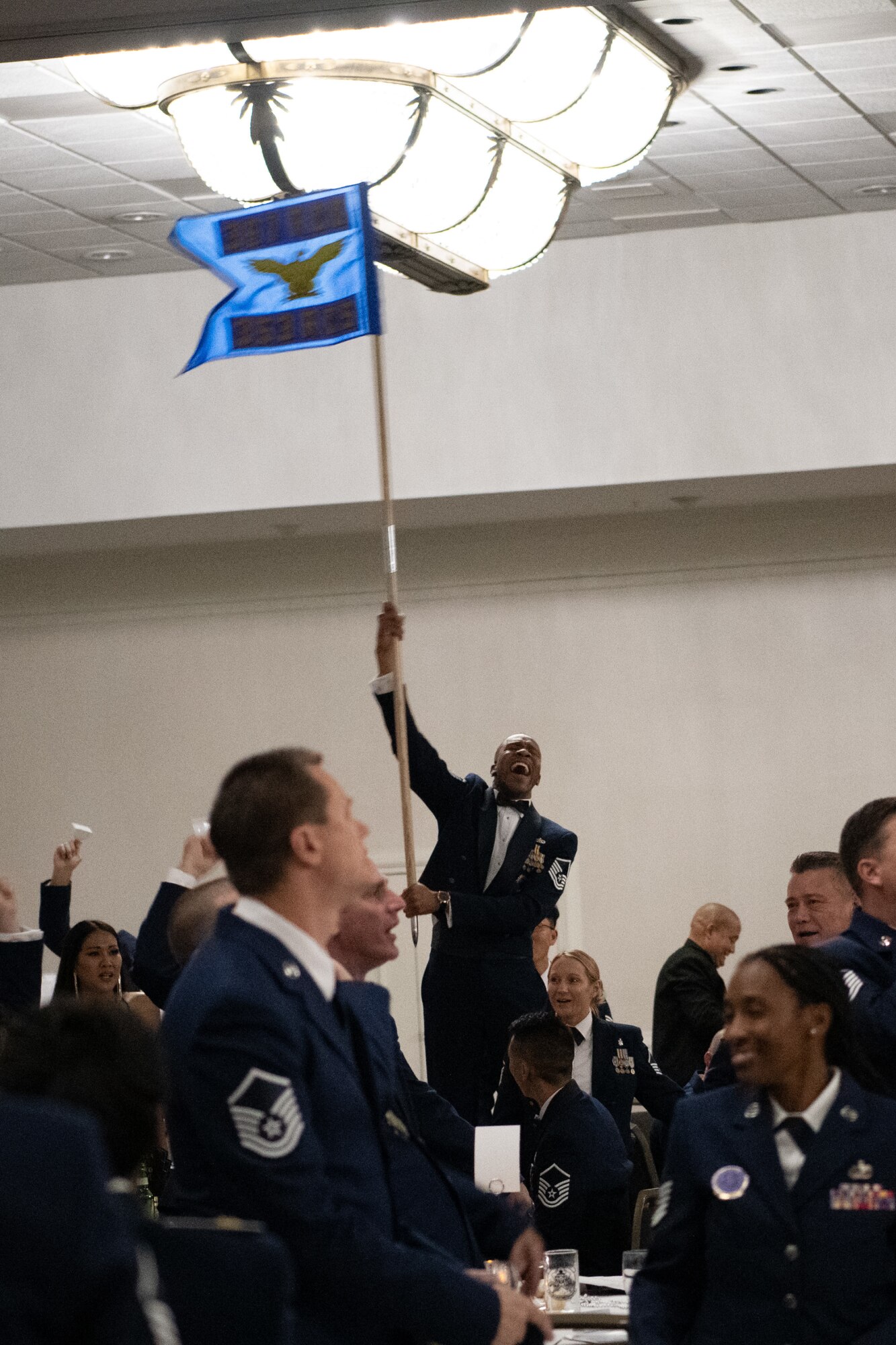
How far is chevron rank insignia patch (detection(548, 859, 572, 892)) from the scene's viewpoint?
614 cm

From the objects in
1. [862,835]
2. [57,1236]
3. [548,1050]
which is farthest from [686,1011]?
[57,1236]

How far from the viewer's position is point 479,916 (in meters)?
6.01

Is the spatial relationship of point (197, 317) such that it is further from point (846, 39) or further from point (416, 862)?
point (846, 39)

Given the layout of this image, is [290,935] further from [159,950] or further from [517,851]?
[517,851]

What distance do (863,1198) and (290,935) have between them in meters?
0.93

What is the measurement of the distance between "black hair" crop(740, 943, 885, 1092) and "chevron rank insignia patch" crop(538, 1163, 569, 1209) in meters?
2.05

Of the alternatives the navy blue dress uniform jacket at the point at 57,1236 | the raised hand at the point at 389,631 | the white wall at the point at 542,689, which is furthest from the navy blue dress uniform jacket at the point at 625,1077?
the navy blue dress uniform jacket at the point at 57,1236

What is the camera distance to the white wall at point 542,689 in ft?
30.9

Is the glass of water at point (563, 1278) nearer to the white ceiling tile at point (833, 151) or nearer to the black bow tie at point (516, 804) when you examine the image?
the black bow tie at point (516, 804)

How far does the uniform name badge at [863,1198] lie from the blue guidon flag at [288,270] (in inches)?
116

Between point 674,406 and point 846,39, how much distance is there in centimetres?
→ 253

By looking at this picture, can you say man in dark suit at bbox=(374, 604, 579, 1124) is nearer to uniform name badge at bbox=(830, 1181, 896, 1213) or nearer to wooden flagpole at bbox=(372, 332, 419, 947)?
wooden flagpole at bbox=(372, 332, 419, 947)

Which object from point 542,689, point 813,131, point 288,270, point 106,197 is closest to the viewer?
point 288,270

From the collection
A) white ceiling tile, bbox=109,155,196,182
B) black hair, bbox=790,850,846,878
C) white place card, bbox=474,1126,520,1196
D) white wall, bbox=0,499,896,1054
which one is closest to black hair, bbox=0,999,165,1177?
white place card, bbox=474,1126,520,1196
